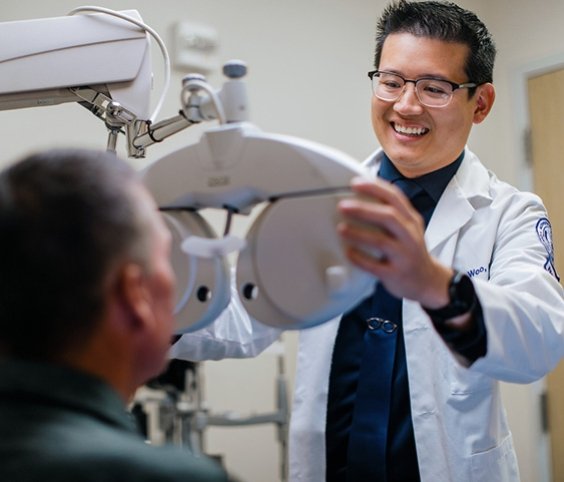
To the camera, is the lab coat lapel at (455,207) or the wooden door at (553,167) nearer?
the lab coat lapel at (455,207)

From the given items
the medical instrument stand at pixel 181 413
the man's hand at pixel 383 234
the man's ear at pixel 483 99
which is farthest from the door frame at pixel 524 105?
the man's hand at pixel 383 234

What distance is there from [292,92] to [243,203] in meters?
2.10

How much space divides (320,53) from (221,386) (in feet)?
4.25

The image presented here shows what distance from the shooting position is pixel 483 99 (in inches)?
68.0

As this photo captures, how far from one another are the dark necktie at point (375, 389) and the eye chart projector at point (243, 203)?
536 mm

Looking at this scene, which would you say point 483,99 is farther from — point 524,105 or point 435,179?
point 524,105

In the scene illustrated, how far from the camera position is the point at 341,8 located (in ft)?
10.4

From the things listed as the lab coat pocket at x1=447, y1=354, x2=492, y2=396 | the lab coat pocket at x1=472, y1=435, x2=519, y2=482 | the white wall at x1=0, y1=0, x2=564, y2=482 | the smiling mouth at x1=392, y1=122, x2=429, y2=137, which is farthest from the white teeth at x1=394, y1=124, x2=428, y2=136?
the white wall at x1=0, y1=0, x2=564, y2=482

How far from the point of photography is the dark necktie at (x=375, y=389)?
1434mm

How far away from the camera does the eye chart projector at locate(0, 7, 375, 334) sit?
0.86 metres

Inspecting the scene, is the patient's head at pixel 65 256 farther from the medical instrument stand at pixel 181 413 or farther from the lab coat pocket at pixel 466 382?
the medical instrument stand at pixel 181 413

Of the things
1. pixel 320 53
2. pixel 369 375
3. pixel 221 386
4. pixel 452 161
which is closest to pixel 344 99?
pixel 320 53

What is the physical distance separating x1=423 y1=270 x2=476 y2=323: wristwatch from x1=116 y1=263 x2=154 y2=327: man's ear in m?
0.40

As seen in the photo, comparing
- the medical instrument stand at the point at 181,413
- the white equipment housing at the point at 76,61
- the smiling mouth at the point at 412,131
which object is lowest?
the medical instrument stand at the point at 181,413
